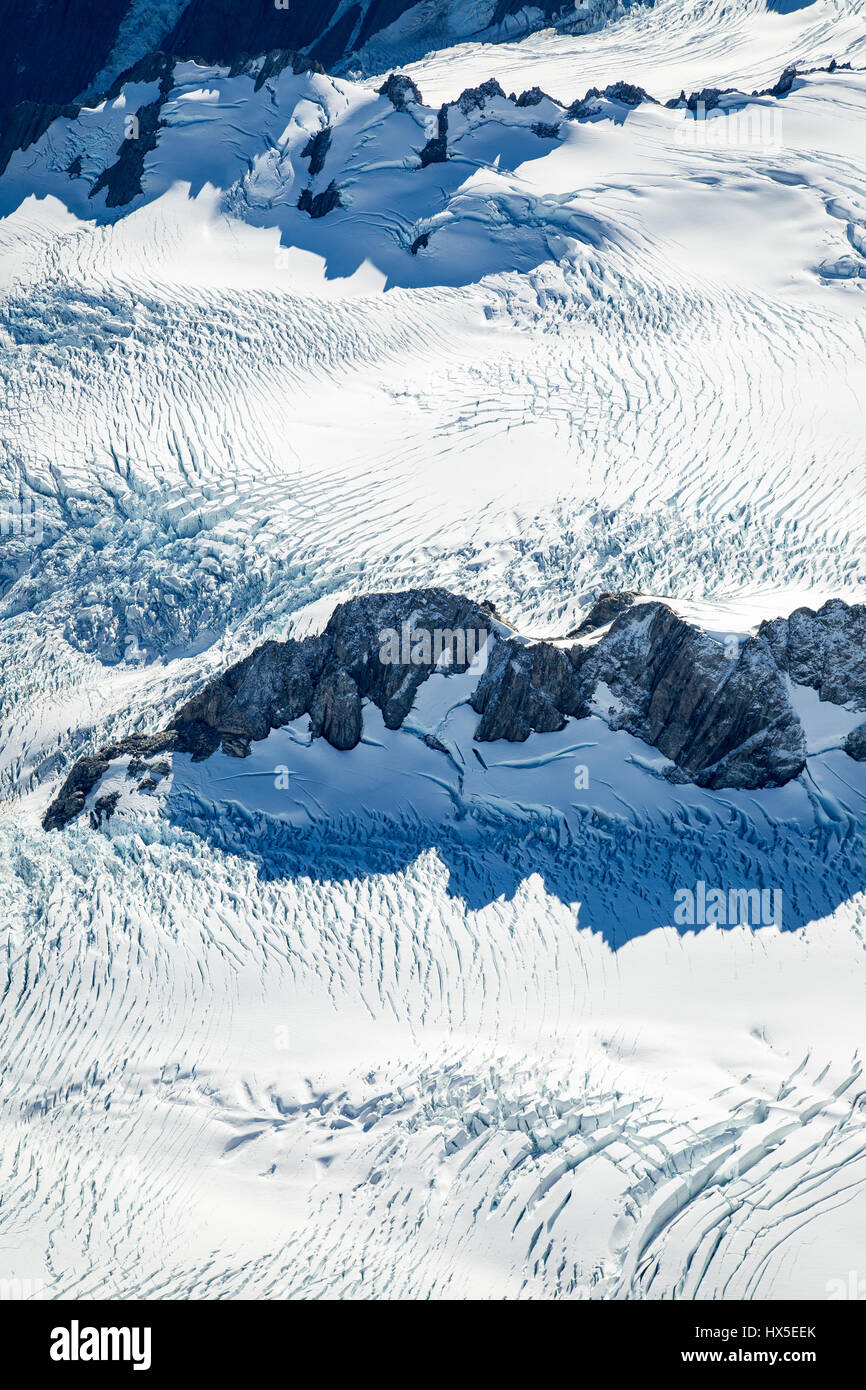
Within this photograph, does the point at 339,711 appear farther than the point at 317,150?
No

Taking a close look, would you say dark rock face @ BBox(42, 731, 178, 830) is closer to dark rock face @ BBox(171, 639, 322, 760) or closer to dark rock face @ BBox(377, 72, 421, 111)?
dark rock face @ BBox(171, 639, 322, 760)

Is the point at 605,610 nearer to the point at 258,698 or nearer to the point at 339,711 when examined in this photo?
the point at 339,711

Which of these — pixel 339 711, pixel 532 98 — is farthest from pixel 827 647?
pixel 532 98

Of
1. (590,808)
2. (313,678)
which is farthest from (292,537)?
(590,808)

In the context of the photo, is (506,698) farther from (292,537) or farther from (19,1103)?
(19,1103)

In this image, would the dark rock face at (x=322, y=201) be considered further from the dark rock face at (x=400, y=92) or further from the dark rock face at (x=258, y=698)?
the dark rock face at (x=258, y=698)

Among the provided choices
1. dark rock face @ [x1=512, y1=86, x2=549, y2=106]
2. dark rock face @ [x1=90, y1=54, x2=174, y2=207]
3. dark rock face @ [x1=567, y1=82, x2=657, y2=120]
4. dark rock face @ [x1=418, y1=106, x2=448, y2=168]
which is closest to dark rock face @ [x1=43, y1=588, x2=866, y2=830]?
dark rock face @ [x1=418, y1=106, x2=448, y2=168]

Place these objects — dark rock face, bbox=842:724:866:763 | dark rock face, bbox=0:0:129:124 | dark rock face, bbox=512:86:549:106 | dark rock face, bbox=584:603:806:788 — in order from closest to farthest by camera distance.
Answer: dark rock face, bbox=584:603:806:788, dark rock face, bbox=842:724:866:763, dark rock face, bbox=512:86:549:106, dark rock face, bbox=0:0:129:124
